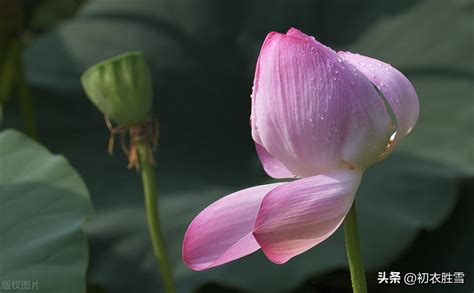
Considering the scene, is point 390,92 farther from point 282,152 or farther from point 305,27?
point 305,27

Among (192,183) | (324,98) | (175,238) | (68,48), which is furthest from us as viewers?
(68,48)

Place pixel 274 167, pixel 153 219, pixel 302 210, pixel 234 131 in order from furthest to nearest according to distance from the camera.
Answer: pixel 234 131
pixel 153 219
pixel 274 167
pixel 302 210

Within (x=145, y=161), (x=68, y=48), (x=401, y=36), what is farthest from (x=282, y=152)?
(x=68, y=48)

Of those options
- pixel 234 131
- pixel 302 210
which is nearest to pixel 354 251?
pixel 302 210

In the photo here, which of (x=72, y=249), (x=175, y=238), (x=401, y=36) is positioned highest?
(x=401, y=36)

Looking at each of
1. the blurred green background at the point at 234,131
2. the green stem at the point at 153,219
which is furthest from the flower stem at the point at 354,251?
the blurred green background at the point at 234,131

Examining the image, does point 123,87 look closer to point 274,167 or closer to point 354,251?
point 274,167

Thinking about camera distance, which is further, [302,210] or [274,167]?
[274,167]
